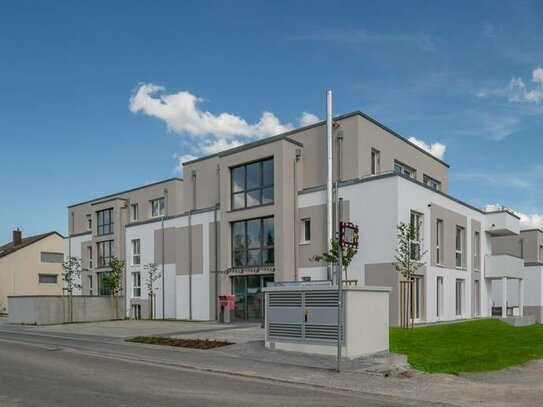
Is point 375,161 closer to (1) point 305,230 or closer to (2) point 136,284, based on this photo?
(1) point 305,230

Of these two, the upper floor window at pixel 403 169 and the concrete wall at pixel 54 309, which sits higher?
the upper floor window at pixel 403 169

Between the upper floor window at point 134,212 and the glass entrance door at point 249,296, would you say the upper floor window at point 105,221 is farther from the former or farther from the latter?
the glass entrance door at point 249,296

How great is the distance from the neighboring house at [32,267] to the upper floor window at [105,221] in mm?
16039

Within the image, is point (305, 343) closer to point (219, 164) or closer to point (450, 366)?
point (450, 366)

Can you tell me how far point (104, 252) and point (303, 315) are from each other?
32.4 meters

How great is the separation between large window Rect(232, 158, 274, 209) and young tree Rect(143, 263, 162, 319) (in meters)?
9.43

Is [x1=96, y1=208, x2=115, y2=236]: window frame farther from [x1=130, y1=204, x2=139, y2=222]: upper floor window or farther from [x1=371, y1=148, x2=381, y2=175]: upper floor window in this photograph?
[x1=371, y1=148, x2=381, y2=175]: upper floor window

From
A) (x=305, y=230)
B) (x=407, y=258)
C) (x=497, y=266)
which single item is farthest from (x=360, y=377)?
(x=497, y=266)

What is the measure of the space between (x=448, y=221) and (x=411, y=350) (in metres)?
15.4

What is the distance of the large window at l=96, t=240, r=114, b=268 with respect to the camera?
1735 inches

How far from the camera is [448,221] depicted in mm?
30109

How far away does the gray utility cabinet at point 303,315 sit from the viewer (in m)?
14.8

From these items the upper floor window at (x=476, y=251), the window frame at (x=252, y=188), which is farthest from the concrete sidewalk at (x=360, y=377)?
the upper floor window at (x=476, y=251)

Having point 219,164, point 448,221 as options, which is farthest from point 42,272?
point 448,221
